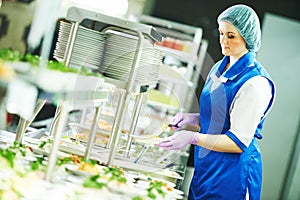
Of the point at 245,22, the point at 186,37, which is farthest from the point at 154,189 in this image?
the point at 186,37

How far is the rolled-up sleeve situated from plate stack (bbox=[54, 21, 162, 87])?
1.34 ft

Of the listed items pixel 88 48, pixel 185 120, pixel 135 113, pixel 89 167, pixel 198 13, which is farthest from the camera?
pixel 198 13

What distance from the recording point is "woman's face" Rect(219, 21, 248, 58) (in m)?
2.54

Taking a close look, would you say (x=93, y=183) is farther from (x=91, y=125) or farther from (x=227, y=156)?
(x=227, y=156)

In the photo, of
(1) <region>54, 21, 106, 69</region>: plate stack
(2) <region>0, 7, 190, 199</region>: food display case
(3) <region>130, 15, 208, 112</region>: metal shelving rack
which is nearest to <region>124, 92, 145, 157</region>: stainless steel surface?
(2) <region>0, 7, 190, 199</region>: food display case

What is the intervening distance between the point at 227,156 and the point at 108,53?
0.72m

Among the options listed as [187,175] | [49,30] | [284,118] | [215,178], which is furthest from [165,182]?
[284,118]

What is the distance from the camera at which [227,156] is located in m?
2.53

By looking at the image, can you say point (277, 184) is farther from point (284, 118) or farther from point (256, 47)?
point (256, 47)

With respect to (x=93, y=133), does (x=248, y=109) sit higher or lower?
higher

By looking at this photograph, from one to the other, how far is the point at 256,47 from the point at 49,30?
333 centimetres

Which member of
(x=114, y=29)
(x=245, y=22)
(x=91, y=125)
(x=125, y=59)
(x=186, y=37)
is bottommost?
(x=91, y=125)

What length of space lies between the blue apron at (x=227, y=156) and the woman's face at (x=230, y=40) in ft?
0.16

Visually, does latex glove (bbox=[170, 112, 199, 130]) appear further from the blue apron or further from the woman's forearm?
the woman's forearm
